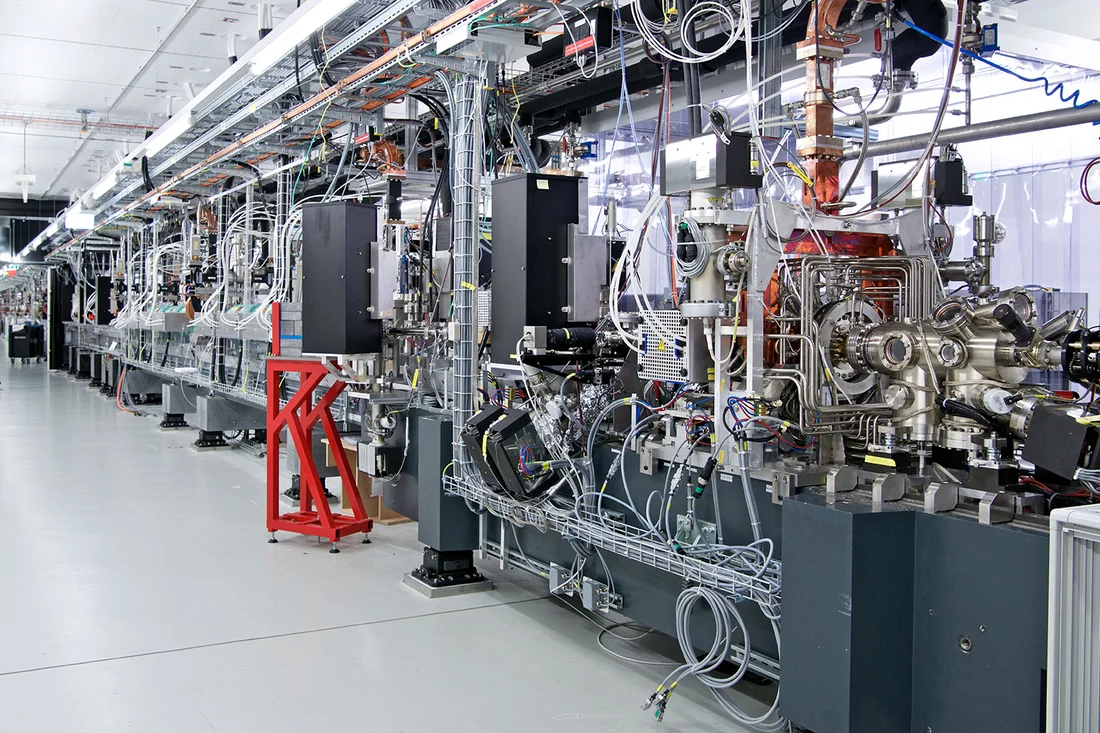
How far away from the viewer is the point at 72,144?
13.0 metres

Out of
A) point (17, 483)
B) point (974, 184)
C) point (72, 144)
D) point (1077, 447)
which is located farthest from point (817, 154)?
point (72, 144)

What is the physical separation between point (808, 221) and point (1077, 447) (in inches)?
38.6

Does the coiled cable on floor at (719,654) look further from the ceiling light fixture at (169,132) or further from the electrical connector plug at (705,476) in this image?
the ceiling light fixture at (169,132)

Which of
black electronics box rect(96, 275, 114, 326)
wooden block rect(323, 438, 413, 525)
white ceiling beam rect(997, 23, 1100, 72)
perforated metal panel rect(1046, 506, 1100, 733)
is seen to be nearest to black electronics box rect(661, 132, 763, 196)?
perforated metal panel rect(1046, 506, 1100, 733)

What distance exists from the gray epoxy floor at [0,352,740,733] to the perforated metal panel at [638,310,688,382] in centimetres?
104

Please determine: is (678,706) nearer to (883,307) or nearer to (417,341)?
(883,307)

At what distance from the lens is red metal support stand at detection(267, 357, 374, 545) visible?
4953 millimetres

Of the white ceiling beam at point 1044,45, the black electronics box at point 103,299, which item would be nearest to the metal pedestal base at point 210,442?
the white ceiling beam at point 1044,45

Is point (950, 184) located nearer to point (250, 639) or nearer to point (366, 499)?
point (250, 639)

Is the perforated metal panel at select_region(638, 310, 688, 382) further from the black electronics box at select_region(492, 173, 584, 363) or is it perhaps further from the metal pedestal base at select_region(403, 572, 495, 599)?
the metal pedestal base at select_region(403, 572, 495, 599)

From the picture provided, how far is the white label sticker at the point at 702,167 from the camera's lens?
2.75m

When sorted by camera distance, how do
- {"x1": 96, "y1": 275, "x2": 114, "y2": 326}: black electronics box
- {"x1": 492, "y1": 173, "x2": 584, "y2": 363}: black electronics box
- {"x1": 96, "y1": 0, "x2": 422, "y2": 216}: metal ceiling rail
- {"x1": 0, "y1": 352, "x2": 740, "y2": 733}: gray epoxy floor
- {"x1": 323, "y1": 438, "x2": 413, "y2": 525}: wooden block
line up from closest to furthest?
{"x1": 0, "y1": 352, "x2": 740, "y2": 733}: gray epoxy floor < {"x1": 492, "y1": 173, "x2": 584, "y2": 363}: black electronics box < {"x1": 96, "y1": 0, "x2": 422, "y2": 216}: metal ceiling rail < {"x1": 323, "y1": 438, "x2": 413, "y2": 525}: wooden block < {"x1": 96, "y1": 275, "x2": 114, "y2": 326}: black electronics box

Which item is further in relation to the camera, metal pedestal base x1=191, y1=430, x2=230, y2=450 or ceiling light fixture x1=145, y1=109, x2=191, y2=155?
metal pedestal base x1=191, y1=430, x2=230, y2=450

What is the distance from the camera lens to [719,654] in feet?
9.39
